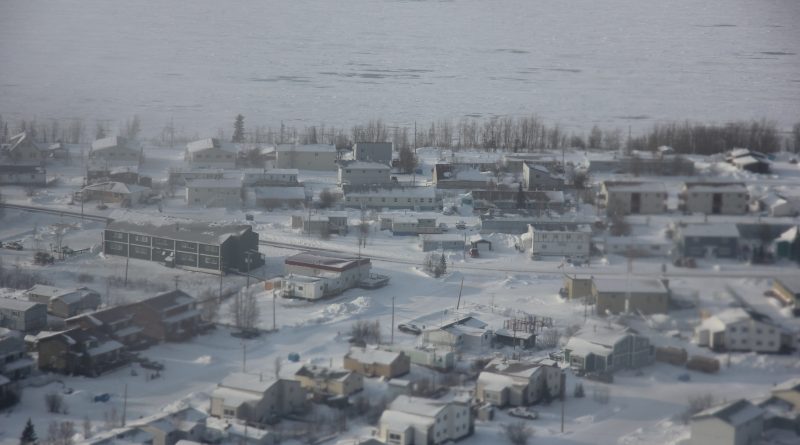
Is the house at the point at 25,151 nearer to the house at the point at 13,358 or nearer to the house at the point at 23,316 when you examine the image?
the house at the point at 23,316

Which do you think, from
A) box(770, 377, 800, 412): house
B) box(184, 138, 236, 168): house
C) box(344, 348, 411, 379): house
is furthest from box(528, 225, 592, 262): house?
box(184, 138, 236, 168): house

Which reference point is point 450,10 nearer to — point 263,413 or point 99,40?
point 99,40

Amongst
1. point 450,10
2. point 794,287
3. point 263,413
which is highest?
point 450,10

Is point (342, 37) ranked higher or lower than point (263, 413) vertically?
higher

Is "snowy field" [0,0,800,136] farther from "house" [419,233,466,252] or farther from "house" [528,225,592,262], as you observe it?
"house" [528,225,592,262]

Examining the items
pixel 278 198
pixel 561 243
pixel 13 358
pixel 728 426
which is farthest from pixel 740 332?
pixel 278 198

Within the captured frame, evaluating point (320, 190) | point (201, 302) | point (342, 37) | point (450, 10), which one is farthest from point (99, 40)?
point (201, 302)

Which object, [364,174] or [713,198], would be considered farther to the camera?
[364,174]

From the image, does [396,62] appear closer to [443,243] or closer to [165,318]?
[443,243]
